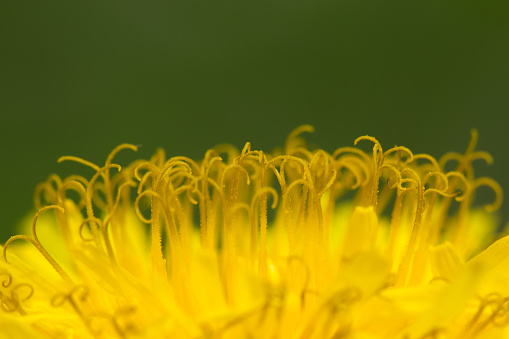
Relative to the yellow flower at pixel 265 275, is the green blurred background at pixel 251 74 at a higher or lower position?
higher

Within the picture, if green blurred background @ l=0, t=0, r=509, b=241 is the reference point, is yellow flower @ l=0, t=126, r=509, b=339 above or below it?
below

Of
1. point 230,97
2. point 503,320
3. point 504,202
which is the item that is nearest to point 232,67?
point 230,97

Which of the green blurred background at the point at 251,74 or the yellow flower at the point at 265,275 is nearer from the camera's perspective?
the yellow flower at the point at 265,275

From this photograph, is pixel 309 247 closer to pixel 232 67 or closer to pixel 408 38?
pixel 232 67

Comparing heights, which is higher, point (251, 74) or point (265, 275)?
point (251, 74)

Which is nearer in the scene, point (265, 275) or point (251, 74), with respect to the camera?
point (265, 275)
